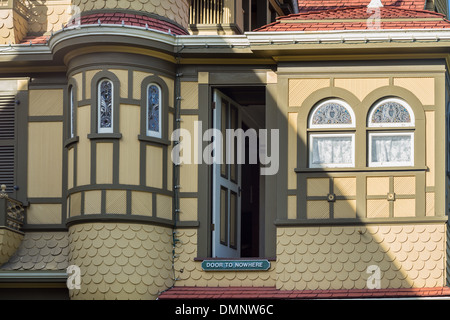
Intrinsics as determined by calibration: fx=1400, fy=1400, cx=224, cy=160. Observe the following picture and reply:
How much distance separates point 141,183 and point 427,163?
565 centimetres

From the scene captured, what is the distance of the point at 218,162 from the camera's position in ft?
94.4

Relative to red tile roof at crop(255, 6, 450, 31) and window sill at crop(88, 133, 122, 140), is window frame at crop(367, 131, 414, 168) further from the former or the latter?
window sill at crop(88, 133, 122, 140)

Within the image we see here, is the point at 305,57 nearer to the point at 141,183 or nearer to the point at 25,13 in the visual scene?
the point at 141,183

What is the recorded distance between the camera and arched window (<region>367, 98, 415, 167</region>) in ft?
90.7

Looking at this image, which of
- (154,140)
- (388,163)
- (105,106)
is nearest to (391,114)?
(388,163)

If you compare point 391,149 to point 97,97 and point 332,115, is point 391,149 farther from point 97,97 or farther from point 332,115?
point 97,97

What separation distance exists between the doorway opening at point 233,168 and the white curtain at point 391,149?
9.12ft

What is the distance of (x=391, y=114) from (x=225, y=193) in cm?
392

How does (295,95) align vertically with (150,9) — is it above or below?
below

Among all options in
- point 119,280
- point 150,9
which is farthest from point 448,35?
point 119,280

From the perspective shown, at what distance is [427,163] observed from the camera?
90.4ft

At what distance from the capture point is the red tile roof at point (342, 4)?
33.4 metres

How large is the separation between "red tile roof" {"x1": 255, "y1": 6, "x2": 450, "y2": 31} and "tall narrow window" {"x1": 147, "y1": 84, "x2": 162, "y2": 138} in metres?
2.51

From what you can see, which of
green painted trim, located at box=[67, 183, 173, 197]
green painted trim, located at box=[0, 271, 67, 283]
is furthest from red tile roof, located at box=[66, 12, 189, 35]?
green painted trim, located at box=[0, 271, 67, 283]
